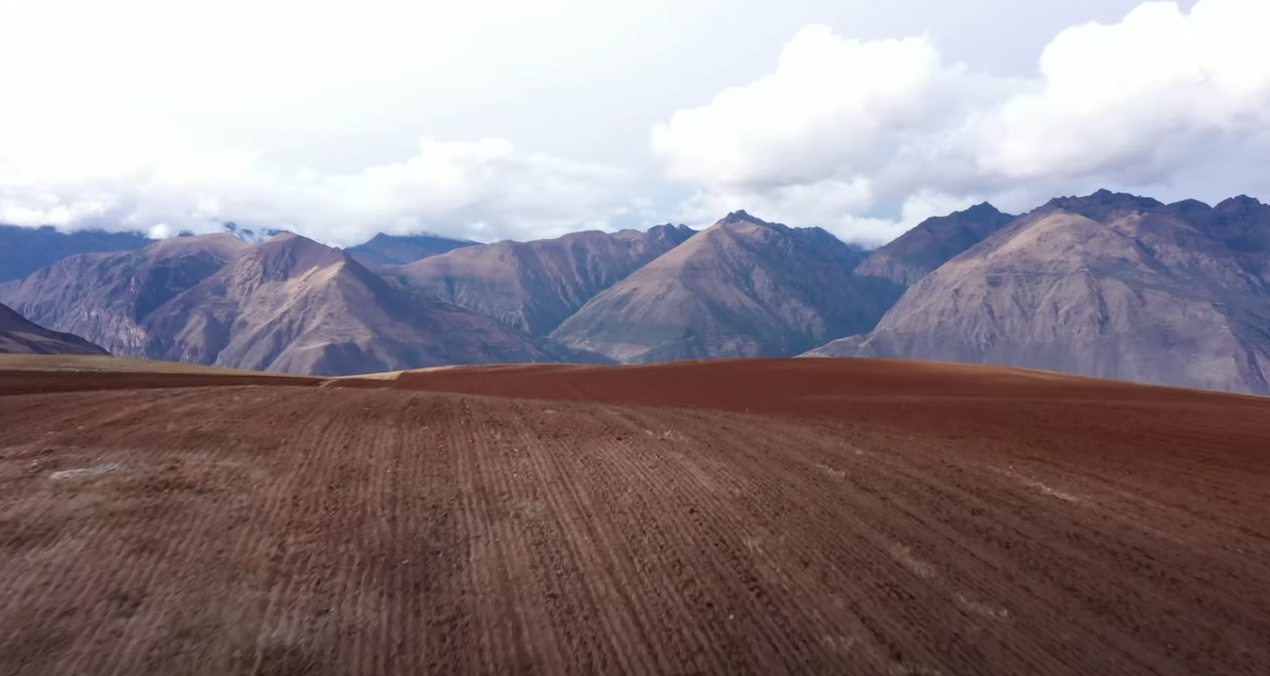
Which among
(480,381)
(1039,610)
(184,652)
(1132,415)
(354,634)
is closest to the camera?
(184,652)

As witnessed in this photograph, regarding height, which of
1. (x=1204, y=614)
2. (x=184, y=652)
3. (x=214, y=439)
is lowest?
(x=1204, y=614)

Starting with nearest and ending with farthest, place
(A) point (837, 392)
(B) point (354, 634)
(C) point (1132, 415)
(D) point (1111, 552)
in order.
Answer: (B) point (354, 634) < (D) point (1111, 552) < (C) point (1132, 415) < (A) point (837, 392)

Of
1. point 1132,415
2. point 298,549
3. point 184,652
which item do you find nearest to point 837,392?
point 1132,415

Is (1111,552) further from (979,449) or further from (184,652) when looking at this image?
(184,652)

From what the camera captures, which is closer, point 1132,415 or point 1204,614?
point 1204,614

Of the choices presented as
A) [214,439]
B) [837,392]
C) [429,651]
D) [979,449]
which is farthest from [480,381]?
[429,651]

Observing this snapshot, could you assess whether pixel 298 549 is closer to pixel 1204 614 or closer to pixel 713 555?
pixel 713 555

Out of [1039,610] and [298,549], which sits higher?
[298,549]
